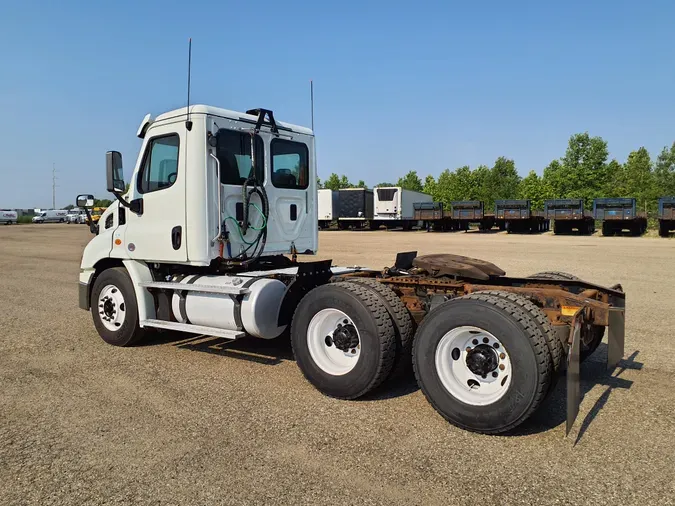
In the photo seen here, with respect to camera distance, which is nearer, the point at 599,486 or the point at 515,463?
the point at 599,486

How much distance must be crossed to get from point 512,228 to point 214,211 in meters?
36.2

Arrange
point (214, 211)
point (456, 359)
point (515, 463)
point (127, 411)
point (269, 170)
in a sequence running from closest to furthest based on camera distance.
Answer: point (515, 463), point (456, 359), point (127, 411), point (214, 211), point (269, 170)

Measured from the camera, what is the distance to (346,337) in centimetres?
509

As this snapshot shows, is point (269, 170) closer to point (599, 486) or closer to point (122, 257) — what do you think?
point (122, 257)

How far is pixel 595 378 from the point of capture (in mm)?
5625

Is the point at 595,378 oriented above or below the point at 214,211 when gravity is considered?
below

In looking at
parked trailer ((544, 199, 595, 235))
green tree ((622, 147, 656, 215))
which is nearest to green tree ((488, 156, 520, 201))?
green tree ((622, 147, 656, 215))

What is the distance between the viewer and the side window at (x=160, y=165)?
21.2ft

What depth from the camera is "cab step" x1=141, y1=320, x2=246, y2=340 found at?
5.91 metres

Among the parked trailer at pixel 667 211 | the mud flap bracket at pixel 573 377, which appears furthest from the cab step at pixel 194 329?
the parked trailer at pixel 667 211

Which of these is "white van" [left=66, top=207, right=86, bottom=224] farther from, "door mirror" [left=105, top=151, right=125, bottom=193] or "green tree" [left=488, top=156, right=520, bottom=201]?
"door mirror" [left=105, top=151, right=125, bottom=193]

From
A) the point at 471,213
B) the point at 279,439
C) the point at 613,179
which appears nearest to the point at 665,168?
the point at 613,179

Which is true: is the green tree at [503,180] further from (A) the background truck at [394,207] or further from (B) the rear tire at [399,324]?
(B) the rear tire at [399,324]

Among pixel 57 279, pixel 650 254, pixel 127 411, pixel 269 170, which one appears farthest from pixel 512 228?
pixel 127 411
